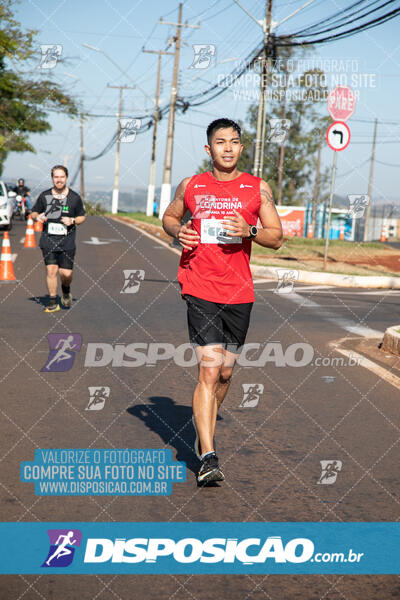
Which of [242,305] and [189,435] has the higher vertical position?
[242,305]

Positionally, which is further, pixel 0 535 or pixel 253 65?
pixel 253 65

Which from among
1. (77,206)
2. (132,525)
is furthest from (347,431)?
(77,206)

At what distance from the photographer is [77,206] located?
11125mm

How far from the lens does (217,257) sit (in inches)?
189

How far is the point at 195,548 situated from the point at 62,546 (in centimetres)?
62

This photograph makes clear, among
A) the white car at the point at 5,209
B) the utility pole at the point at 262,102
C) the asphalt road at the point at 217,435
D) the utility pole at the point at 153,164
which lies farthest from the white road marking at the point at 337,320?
the utility pole at the point at 153,164

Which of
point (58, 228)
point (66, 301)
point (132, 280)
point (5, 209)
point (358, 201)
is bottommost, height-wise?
point (132, 280)

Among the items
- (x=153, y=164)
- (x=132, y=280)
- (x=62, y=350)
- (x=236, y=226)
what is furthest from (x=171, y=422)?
(x=153, y=164)

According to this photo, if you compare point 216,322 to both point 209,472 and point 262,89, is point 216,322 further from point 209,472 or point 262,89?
point 262,89

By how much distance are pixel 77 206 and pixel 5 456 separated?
661cm

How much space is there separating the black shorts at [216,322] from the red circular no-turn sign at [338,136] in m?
12.8

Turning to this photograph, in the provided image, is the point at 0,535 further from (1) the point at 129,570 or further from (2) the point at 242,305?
(2) the point at 242,305

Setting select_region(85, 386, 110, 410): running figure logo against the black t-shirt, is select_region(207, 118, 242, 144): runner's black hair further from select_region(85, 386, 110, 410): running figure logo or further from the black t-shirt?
the black t-shirt

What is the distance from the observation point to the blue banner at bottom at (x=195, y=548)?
Result: 3574mm
